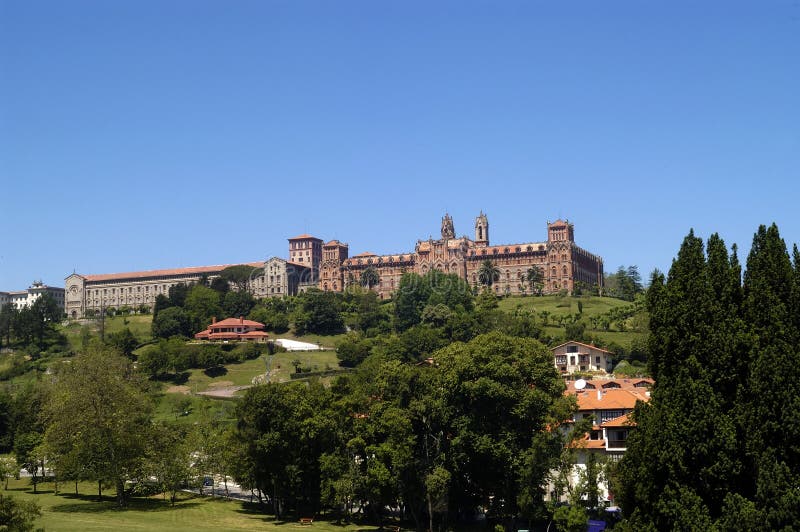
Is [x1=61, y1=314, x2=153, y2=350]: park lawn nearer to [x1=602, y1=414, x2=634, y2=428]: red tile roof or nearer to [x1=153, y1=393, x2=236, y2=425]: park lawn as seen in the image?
[x1=153, y1=393, x2=236, y2=425]: park lawn

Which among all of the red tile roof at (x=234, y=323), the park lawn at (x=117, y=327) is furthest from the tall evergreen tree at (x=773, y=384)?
the park lawn at (x=117, y=327)

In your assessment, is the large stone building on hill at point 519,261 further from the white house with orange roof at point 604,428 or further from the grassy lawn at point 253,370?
the white house with orange roof at point 604,428

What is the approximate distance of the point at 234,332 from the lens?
151875mm

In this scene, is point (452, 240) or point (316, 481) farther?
point (452, 240)

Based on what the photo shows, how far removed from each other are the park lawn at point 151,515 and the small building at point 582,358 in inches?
2271

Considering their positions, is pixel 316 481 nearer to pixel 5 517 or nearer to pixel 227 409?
pixel 5 517

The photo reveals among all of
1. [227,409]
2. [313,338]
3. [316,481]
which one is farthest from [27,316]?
[316,481]

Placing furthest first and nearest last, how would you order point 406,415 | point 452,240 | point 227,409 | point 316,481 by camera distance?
point 452,240, point 227,409, point 316,481, point 406,415

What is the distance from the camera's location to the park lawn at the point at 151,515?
164 feet

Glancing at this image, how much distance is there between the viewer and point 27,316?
154 metres

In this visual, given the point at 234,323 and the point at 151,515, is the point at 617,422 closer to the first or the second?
the point at 151,515

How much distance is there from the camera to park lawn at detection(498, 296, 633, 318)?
156750 millimetres

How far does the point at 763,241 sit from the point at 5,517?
1175 inches

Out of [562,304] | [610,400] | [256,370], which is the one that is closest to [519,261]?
[562,304]
